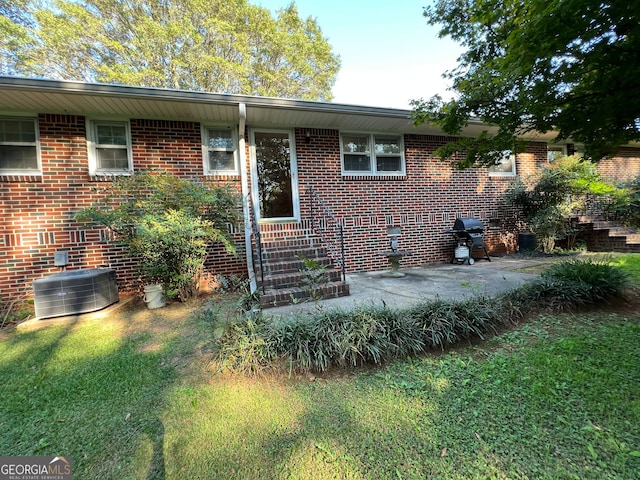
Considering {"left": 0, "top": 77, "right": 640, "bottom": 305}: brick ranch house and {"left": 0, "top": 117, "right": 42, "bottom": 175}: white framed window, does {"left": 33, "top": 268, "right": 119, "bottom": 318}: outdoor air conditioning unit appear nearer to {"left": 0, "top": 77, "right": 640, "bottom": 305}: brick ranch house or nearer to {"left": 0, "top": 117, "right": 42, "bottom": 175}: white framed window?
{"left": 0, "top": 77, "right": 640, "bottom": 305}: brick ranch house

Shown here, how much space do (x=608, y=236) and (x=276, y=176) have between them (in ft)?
30.5

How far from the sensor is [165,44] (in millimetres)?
12430

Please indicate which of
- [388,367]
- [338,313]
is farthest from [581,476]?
[338,313]

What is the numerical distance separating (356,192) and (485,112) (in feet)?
10.9

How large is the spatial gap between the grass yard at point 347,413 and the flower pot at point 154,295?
4.90ft

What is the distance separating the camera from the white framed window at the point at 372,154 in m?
6.82

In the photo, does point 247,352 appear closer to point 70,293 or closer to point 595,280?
point 70,293

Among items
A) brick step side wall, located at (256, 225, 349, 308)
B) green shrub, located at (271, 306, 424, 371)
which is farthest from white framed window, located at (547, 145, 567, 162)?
green shrub, located at (271, 306, 424, 371)

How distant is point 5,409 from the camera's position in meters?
2.22

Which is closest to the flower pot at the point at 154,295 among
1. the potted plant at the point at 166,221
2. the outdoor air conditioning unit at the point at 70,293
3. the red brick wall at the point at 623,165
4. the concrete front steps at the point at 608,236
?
the potted plant at the point at 166,221

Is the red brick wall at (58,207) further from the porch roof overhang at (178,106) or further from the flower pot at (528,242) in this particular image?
the flower pot at (528,242)

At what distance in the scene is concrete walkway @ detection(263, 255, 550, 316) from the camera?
3.95 metres

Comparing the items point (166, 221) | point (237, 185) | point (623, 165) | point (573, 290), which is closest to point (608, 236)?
point (623, 165)

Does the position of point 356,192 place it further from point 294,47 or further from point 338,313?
point 294,47
